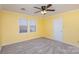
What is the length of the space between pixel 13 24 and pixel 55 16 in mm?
3090

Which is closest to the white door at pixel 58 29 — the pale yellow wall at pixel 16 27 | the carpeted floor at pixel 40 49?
the pale yellow wall at pixel 16 27

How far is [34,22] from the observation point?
6812 mm

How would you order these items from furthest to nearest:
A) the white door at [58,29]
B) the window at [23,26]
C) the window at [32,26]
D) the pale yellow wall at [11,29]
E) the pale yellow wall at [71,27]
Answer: the window at [32,26] → the window at [23,26] → the white door at [58,29] → the pale yellow wall at [11,29] → the pale yellow wall at [71,27]

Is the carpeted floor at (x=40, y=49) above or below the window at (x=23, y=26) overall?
below

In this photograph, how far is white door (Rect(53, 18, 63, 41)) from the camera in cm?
550

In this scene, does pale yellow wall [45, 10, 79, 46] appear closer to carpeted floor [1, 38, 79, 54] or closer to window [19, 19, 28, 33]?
carpeted floor [1, 38, 79, 54]

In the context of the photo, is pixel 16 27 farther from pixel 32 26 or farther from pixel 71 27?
pixel 71 27

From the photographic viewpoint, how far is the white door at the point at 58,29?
217 inches

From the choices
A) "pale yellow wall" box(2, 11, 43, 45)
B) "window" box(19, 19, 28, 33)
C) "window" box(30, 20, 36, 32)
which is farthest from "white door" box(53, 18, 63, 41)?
"window" box(19, 19, 28, 33)

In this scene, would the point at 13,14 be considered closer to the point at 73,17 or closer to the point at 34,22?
the point at 34,22

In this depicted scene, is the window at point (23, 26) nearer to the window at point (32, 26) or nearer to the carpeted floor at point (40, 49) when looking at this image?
the window at point (32, 26)

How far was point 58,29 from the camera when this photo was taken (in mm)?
5766
